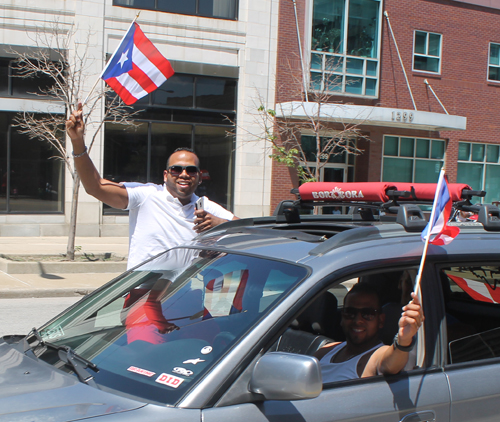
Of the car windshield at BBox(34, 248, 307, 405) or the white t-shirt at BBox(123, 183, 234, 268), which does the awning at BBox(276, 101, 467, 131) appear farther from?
the car windshield at BBox(34, 248, 307, 405)

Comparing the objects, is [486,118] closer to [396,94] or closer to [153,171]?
[396,94]

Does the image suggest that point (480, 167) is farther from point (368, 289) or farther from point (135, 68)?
point (368, 289)

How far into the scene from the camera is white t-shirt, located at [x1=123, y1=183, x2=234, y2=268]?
4.03 meters

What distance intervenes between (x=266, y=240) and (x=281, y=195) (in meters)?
16.6

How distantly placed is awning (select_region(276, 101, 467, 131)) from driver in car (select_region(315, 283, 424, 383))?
14.5 meters

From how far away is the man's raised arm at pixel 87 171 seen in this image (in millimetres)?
3615

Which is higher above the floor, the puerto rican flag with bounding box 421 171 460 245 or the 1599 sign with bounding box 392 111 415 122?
the 1599 sign with bounding box 392 111 415 122

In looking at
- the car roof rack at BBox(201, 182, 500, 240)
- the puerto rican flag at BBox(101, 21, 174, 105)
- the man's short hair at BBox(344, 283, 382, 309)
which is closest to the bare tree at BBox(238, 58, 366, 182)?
the puerto rican flag at BBox(101, 21, 174, 105)

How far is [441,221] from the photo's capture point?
2.49 meters

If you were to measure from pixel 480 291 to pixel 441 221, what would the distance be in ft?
2.81

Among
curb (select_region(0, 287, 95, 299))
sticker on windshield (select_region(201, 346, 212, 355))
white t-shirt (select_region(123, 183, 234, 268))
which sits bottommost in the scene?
curb (select_region(0, 287, 95, 299))

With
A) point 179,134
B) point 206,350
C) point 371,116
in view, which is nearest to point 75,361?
point 206,350

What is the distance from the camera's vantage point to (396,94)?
20.7m

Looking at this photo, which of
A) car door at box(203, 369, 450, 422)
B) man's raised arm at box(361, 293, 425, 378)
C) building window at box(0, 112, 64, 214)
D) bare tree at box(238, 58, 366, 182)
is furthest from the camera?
bare tree at box(238, 58, 366, 182)
